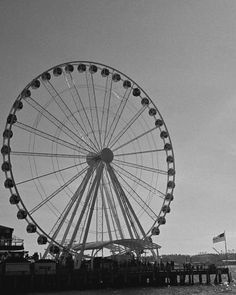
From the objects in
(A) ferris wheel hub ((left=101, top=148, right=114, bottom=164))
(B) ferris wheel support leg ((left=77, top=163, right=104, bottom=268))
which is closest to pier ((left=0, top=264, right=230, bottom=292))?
(B) ferris wheel support leg ((left=77, top=163, right=104, bottom=268))

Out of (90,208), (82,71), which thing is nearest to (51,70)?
(82,71)

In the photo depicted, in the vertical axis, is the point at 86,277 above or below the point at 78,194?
below

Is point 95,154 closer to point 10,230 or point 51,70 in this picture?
point 51,70

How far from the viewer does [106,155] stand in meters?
54.7

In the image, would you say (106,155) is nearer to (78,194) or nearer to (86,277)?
(78,194)

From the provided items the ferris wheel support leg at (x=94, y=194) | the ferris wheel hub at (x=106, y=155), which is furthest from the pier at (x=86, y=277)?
the ferris wheel hub at (x=106, y=155)

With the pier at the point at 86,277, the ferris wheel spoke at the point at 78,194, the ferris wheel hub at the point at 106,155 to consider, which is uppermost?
the ferris wheel hub at the point at 106,155

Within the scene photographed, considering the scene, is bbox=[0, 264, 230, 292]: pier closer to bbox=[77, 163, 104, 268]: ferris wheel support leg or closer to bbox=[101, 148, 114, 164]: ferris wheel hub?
bbox=[77, 163, 104, 268]: ferris wheel support leg

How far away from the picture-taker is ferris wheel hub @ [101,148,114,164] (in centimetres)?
5440

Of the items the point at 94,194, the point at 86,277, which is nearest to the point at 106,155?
the point at 94,194

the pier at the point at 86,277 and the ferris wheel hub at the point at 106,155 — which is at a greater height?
the ferris wheel hub at the point at 106,155

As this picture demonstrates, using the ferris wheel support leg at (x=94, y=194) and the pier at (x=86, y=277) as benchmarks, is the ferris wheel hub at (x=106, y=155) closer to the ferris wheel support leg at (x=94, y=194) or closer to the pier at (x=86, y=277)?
the ferris wheel support leg at (x=94, y=194)

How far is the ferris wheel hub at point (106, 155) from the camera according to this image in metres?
54.4

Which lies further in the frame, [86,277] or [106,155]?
[106,155]
